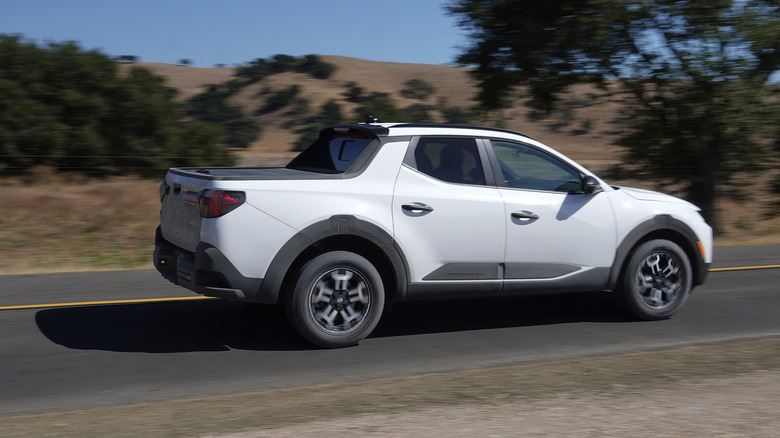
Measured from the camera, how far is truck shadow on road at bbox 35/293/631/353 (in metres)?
7.25

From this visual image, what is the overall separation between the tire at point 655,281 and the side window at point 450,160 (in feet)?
5.87

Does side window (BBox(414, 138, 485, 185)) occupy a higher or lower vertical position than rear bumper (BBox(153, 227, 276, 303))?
higher

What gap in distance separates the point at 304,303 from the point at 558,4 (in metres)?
11.4

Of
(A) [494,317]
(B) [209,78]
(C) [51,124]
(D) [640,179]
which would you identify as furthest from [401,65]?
(A) [494,317]

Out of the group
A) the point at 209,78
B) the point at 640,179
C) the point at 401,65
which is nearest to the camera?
the point at 640,179

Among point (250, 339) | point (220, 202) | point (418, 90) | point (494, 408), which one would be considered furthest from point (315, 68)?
point (494, 408)

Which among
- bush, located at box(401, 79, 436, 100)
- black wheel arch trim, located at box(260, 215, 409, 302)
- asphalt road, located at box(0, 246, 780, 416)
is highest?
bush, located at box(401, 79, 436, 100)

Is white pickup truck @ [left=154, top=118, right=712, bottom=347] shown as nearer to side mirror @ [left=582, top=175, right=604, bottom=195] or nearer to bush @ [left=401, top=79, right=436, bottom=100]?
side mirror @ [left=582, top=175, right=604, bottom=195]

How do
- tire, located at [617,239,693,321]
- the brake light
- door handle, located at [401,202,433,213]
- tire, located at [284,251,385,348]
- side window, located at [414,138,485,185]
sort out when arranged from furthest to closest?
tire, located at [617,239,693,321] < side window, located at [414,138,485,185] < door handle, located at [401,202,433,213] < tire, located at [284,251,385,348] < the brake light

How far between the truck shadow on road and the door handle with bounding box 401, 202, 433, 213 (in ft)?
4.05

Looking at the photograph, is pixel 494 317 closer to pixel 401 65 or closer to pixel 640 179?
pixel 640 179

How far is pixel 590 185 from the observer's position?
781 cm

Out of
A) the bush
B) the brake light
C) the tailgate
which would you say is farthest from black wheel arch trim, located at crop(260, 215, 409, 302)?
the bush

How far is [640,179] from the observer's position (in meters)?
18.5
